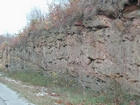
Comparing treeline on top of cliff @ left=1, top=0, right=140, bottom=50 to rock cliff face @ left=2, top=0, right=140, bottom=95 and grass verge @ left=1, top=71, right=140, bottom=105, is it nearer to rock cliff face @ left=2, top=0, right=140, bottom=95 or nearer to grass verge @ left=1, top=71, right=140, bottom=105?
rock cliff face @ left=2, top=0, right=140, bottom=95

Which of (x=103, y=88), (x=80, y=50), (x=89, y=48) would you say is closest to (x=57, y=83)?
(x=80, y=50)

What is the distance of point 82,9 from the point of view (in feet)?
40.8

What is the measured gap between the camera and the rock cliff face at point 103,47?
344 inches

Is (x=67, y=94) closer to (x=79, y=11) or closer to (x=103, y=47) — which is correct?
(x=103, y=47)

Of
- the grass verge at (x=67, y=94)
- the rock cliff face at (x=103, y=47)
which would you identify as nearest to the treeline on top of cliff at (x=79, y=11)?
the rock cliff face at (x=103, y=47)

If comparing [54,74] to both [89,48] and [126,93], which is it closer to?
[89,48]

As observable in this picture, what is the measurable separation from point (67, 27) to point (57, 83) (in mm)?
3541

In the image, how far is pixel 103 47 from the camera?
10.5m

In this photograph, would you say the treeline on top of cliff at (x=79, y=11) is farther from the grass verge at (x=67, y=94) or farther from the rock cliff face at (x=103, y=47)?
the grass verge at (x=67, y=94)

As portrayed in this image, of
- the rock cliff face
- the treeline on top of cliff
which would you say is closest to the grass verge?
the rock cliff face


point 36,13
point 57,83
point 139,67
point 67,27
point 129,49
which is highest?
point 36,13

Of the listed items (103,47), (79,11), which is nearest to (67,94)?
(103,47)

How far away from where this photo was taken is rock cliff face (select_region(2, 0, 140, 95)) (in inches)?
344

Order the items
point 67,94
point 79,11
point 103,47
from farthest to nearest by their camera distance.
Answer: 1. point 79,11
2. point 67,94
3. point 103,47
